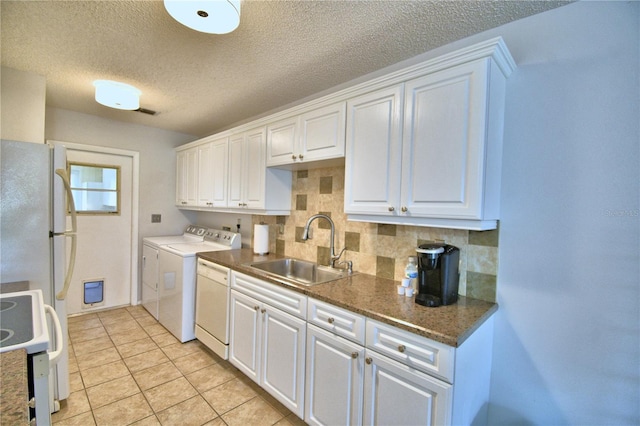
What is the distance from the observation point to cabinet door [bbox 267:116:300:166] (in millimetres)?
2248

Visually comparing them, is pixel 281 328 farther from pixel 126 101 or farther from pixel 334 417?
pixel 126 101

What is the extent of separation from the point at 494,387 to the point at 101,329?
3.69 m

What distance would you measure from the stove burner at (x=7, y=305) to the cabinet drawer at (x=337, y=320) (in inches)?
54.3

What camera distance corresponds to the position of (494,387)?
1.55 metres

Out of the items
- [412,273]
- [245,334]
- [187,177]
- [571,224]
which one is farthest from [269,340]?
[187,177]

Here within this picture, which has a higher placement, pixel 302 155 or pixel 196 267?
pixel 302 155

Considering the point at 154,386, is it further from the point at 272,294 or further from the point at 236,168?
the point at 236,168

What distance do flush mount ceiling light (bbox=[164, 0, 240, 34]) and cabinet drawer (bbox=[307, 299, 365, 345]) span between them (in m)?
1.54

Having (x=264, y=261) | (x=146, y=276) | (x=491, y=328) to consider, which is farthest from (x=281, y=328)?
(x=146, y=276)

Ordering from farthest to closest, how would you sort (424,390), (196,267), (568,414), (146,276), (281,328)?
(146,276) < (196,267) < (281,328) < (568,414) < (424,390)

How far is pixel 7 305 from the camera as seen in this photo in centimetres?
126

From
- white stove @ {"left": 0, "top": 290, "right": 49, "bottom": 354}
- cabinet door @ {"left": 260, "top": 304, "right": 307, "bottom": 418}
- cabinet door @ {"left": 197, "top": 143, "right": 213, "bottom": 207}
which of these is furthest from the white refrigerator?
cabinet door @ {"left": 197, "top": 143, "right": 213, "bottom": 207}

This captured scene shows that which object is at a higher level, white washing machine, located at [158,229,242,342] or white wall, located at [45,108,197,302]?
white wall, located at [45,108,197,302]

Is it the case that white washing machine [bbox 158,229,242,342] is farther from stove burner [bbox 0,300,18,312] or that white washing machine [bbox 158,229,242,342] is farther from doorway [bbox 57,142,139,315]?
stove burner [bbox 0,300,18,312]
